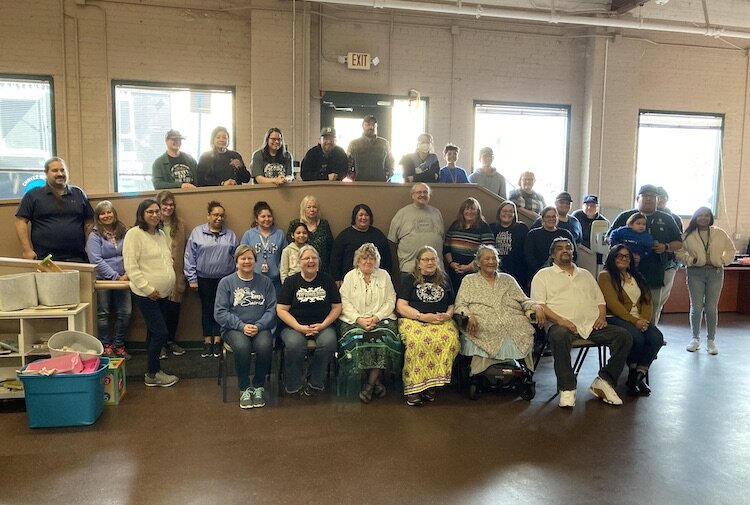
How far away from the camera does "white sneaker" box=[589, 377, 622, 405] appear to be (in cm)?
411

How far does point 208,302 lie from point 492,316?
230cm

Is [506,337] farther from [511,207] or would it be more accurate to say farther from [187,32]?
[187,32]

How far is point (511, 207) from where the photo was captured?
5.31 meters

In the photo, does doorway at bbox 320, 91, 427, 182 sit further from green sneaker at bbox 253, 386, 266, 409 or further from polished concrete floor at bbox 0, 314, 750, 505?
polished concrete floor at bbox 0, 314, 750, 505

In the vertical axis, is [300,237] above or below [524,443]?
above

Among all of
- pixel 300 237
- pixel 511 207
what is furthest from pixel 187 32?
pixel 511 207

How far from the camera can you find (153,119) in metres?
7.37

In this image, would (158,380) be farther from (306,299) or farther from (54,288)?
(306,299)

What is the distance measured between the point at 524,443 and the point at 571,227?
3.06 meters

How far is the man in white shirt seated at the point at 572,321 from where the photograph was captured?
162 inches

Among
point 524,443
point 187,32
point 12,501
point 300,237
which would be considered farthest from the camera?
point 187,32

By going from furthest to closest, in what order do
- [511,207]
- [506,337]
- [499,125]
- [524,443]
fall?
[499,125] < [511,207] < [506,337] < [524,443]

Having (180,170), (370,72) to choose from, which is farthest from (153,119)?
(370,72)

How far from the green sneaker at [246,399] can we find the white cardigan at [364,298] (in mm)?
835
